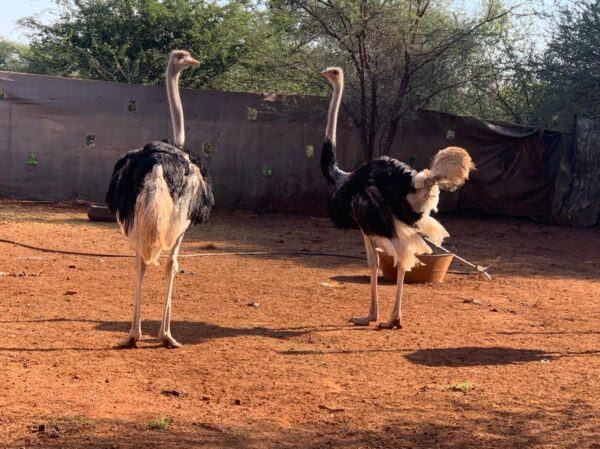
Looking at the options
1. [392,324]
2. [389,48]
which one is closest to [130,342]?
[392,324]

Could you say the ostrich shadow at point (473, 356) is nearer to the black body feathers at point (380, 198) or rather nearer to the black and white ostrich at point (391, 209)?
the black and white ostrich at point (391, 209)

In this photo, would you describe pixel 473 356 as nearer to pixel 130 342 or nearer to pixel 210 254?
pixel 130 342

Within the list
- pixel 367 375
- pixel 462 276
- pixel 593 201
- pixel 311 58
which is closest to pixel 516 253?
pixel 462 276

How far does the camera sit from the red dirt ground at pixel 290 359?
3992 mm

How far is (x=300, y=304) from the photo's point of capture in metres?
7.35

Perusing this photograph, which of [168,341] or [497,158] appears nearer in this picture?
[168,341]

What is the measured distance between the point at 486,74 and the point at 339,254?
6.58 m

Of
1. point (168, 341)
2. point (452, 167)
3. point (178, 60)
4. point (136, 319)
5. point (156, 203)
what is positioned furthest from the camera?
point (178, 60)

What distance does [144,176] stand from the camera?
5352 mm

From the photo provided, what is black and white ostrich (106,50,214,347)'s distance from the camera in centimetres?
525

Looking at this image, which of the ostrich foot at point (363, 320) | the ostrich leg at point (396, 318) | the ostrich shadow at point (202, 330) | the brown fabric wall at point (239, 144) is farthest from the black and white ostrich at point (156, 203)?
the brown fabric wall at point (239, 144)

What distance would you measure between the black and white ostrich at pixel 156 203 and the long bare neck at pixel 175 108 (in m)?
0.35

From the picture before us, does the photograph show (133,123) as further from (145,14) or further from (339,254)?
(339,254)

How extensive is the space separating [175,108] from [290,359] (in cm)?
226
